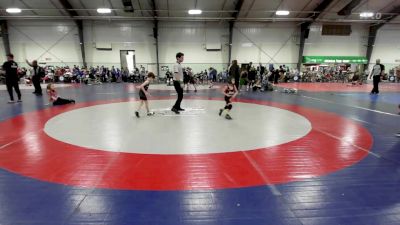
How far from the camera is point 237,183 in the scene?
135 inches

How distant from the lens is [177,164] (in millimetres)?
4031

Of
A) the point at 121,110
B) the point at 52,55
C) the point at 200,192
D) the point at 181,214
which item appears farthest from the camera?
the point at 52,55

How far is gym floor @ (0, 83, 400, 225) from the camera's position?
9.02ft

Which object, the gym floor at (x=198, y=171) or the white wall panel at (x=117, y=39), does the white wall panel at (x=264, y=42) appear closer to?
the white wall panel at (x=117, y=39)

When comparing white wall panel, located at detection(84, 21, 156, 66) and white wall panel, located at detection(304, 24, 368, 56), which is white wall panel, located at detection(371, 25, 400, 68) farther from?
white wall panel, located at detection(84, 21, 156, 66)

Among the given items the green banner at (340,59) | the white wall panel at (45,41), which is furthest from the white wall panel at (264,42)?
the white wall panel at (45,41)

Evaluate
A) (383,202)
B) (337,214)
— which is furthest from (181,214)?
(383,202)

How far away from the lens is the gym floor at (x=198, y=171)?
275 centimetres

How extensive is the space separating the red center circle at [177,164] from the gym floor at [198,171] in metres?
0.02

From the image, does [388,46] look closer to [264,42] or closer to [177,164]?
[264,42]

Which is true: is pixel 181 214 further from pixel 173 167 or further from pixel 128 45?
pixel 128 45

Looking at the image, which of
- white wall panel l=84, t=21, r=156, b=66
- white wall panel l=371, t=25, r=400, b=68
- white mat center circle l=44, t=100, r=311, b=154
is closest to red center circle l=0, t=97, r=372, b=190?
white mat center circle l=44, t=100, r=311, b=154

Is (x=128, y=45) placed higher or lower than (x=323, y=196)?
higher

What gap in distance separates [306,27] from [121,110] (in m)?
21.5
